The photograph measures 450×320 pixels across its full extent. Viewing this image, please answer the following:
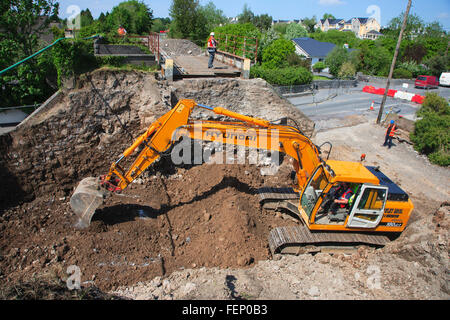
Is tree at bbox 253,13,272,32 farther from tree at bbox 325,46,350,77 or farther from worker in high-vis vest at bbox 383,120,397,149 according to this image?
worker in high-vis vest at bbox 383,120,397,149

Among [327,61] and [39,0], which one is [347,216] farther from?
[327,61]

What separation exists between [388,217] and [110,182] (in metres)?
7.07

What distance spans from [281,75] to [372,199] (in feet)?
61.0

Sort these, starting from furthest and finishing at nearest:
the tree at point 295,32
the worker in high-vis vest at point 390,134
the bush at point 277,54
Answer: the tree at point 295,32, the bush at point 277,54, the worker in high-vis vest at point 390,134

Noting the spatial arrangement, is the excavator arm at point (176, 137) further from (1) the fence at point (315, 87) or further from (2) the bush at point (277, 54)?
(2) the bush at point (277, 54)

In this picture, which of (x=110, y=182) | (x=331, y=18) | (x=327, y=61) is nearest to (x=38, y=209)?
(x=110, y=182)

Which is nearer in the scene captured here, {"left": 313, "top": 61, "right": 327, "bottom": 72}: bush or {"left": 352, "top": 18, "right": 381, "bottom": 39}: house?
{"left": 313, "top": 61, "right": 327, "bottom": 72}: bush

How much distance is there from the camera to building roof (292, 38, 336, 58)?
151 ft

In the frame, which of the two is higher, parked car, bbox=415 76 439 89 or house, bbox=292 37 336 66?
house, bbox=292 37 336 66

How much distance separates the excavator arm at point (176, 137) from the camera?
7242mm

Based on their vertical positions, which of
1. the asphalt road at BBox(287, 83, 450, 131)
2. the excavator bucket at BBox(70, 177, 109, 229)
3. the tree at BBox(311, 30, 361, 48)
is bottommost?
the excavator bucket at BBox(70, 177, 109, 229)

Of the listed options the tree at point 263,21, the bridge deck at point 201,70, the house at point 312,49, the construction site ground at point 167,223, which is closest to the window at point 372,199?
the construction site ground at point 167,223

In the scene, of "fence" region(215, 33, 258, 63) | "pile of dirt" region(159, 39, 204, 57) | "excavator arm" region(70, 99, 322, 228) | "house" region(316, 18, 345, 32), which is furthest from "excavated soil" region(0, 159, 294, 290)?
"house" region(316, 18, 345, 32)

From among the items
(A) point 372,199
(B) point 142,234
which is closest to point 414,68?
(A) point 372,199
